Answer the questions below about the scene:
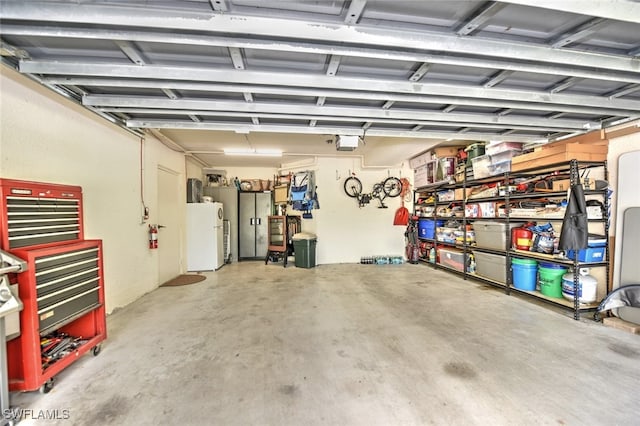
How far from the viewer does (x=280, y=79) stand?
6.37 feet

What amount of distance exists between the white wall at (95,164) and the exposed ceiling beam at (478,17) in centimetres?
332

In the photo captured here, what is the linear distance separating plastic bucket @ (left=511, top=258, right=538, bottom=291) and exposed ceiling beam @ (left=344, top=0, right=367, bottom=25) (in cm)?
400

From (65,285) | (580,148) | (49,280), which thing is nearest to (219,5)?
(49,280)

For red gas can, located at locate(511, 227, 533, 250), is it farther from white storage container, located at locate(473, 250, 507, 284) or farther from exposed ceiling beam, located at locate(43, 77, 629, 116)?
exposed ceiling beam, located at locate(43, 77, 629, 116)

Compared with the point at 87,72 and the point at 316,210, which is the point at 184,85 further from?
the point at 316,210

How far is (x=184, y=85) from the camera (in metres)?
2.05

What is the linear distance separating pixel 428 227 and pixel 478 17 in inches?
197

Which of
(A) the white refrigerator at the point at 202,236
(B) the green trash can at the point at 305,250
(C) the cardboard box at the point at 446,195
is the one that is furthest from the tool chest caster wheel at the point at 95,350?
(C) the cardboard box at the point at 446,195

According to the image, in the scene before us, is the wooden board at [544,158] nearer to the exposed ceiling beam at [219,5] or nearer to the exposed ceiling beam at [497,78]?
the exposed ceiling beam at [497,78]

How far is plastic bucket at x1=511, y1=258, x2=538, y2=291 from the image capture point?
3.63 meters

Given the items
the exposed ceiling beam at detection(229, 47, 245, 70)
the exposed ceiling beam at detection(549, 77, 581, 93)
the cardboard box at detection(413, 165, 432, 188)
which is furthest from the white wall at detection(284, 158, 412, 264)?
the exposed ceiling beam at detection(229, 47, 245, 70)

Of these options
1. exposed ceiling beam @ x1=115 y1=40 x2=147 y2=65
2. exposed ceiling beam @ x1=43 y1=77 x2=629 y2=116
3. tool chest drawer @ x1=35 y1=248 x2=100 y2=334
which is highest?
exposed ceiling beam @ x1=115 y1=40 x2=147 y2=65

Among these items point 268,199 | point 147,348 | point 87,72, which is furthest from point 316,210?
point 87,72

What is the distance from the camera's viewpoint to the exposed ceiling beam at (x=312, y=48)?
4.83 ft
